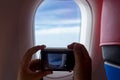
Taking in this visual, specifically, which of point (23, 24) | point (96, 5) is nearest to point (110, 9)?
point (96, 5)

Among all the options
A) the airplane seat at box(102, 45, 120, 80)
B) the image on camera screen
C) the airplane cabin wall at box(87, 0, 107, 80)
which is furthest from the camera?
the airplane cabin wall at box(87, 0, 107, 80)

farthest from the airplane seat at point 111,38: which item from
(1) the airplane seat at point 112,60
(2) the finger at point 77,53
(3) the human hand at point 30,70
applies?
(3) the human hand at point 30,70

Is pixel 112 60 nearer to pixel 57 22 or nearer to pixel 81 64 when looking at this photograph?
pixel 81 64

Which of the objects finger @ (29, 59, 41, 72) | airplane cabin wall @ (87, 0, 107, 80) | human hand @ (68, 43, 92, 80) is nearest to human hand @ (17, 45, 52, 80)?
finger @ (29, 59, 41, 72)

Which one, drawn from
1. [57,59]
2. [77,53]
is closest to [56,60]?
[57,59]

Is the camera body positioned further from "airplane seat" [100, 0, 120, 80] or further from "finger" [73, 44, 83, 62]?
"airplane seat" [100, 0, 120, 80]

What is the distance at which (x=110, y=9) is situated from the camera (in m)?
1.13

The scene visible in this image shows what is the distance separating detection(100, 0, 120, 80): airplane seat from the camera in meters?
1.07

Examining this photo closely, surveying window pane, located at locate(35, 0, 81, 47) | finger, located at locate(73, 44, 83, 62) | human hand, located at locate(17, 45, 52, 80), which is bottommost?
human hand, located at locate(17, 45, 52, 80)

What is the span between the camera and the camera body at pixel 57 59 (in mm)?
1162

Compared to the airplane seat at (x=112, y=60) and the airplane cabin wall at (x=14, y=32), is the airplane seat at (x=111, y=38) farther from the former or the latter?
the airplane cabin wall at (x=14, y=32)

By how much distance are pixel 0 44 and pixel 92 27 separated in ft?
1.67

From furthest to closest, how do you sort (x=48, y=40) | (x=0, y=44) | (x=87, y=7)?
(x=48, y=40) → (x=87, y=7) → (x=0, y=44)

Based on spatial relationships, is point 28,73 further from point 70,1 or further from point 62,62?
point 70,1
